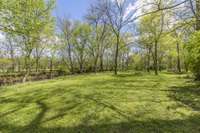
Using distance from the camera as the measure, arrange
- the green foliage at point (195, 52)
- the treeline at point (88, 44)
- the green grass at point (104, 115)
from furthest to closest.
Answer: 1. the treeline at point (88, 44)
2. the green foliage at point (195, 52)
3. the green grass at point (104, 115)

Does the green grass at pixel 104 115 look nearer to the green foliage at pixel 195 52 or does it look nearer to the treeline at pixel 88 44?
the green foliage at pixel 195 52

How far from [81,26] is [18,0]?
30.8m

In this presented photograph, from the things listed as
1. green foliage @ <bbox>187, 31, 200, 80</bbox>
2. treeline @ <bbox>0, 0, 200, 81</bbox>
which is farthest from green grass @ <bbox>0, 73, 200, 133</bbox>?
treeline @ <bbox>0, 0, 200, 81</bbox>

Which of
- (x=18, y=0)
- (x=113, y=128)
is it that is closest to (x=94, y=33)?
(x=18, y=0)

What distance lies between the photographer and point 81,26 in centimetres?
4484

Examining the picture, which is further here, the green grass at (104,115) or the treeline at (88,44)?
the treeline at (88,44)

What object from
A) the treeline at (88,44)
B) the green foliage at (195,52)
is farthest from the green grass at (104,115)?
the treeline at (88,44)

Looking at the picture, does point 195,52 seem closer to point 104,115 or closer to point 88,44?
point 104,115

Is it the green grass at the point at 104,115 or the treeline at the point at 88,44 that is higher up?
the treeline at the point at 88,44

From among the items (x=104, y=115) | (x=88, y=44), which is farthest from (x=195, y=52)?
(x=88, y=44)

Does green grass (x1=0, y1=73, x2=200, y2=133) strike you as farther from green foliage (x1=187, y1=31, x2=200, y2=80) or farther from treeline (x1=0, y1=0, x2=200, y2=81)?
treeline (x1=0, y1=0, x2=200, y2=81)

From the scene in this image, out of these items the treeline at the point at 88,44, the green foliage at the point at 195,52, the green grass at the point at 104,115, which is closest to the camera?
the green grass at the point at 104,115

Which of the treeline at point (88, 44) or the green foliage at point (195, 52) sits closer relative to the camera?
the green foliage at point (195, 52)

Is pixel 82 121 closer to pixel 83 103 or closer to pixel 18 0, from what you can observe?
pixel 83 103
